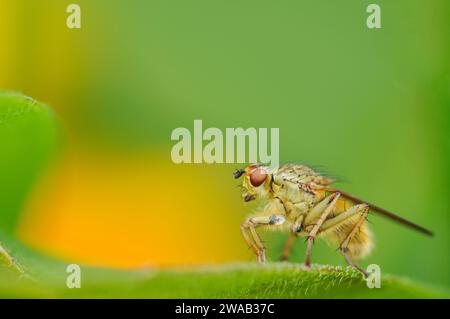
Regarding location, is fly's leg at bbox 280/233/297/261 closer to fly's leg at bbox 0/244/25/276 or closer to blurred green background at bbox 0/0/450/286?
blurred green background at bbox 0/0/450/286

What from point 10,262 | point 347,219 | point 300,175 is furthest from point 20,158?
point 347,219

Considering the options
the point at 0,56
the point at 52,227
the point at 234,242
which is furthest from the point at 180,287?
the point at 0,56

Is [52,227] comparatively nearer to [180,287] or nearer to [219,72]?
[219,72]

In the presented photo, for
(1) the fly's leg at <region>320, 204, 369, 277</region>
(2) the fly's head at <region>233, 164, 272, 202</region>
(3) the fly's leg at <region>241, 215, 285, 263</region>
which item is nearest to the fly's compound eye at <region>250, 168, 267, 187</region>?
(2) the fly's head at <region>233, 164, 272, 202</region>

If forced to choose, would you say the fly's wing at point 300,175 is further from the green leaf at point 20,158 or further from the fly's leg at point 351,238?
the green leaf at point 20,158

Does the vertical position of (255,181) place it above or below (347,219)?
above

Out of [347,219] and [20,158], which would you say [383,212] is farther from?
[20,158]
